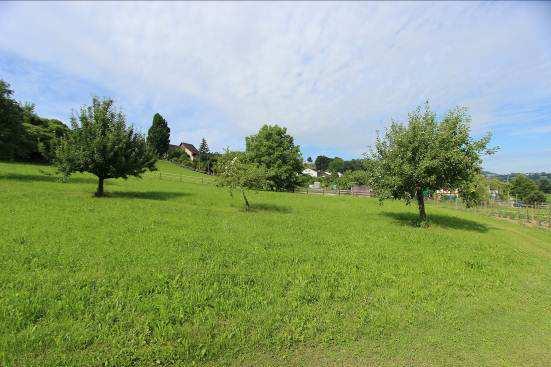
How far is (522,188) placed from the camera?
8950 cm

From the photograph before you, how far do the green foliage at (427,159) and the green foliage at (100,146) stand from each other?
15970 millimetres

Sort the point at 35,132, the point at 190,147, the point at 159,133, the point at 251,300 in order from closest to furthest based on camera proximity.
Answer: the point at 251,300
the point at 35,132
the point at 159,133
the point at 190,147

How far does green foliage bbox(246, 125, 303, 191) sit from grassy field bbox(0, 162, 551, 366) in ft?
130

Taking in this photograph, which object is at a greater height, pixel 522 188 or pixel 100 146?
pixel 522 188

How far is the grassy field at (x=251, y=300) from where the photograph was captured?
523cm

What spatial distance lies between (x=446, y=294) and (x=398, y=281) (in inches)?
45.2

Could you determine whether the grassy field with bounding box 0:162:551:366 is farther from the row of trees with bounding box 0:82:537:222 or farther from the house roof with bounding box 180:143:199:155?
the house roof with bounding box 180:143:199:155

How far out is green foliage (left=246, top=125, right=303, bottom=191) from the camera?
52406 millimetres

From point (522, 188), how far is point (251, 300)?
106872mm

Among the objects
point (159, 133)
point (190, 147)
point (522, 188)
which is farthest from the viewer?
point (190, 147)

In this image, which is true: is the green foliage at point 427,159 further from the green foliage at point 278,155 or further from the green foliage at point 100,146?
the green foliage at point 278,155

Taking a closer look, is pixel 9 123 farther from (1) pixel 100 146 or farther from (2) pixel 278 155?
(2) pixel 278 155

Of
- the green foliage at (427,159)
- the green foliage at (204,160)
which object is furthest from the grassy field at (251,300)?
the green foliage at (204,160)

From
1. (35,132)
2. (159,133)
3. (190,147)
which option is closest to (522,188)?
(159,133)
